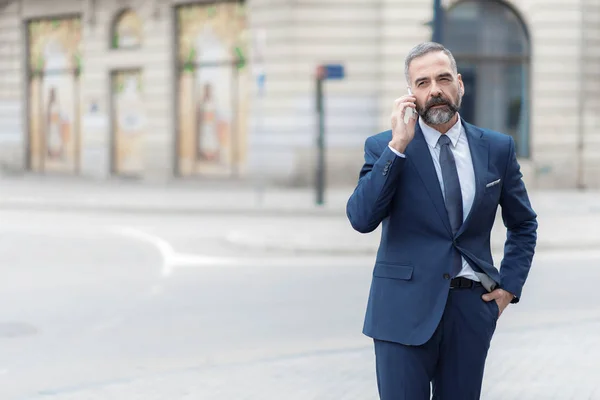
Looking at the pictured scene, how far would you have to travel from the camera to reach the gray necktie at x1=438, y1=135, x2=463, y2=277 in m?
3.50

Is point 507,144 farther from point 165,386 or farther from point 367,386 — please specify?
point 165,386

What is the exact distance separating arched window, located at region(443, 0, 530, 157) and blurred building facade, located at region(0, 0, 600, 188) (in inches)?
1.0

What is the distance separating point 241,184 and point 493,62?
6807mm

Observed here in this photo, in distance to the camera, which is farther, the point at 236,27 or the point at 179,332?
the point at 236,27

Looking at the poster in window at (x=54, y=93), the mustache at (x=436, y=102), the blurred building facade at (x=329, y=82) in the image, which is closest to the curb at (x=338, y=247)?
the mustache at (x=436, y=102)

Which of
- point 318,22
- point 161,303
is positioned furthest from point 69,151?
point 161,303

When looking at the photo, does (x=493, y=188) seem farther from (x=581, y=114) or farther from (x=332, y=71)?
(x=581, y=114)

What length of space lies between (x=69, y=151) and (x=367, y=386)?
90.1ft

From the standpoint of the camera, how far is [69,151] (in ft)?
107

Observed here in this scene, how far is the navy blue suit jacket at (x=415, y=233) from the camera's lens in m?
3.44

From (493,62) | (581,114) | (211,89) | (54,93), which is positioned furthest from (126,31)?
(581,114)

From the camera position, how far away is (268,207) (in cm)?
2102

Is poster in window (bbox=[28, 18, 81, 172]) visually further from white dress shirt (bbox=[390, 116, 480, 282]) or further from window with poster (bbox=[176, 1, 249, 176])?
white dress shirt (bbox=[390, 116, 480, 282])

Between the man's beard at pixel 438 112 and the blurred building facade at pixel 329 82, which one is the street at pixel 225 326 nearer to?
the man's beard at pixel 438 112
